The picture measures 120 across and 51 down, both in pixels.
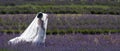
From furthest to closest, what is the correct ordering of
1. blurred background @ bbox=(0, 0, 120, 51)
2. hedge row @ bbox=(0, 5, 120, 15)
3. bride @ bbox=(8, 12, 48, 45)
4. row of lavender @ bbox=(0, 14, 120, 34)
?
1. hedge row @ bbox=(0, 5, 120, 15)
2. row of lavender @ bbox=(0, 14, 120, 34)
3. blurred background @ bbox=(0, 0, 120, 51)
4. bride @ bbox=(8, 12, 48, 45)

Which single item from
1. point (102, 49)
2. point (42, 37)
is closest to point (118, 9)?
point (42, 37)

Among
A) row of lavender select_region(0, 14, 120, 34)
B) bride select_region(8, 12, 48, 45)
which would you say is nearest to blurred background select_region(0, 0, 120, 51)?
row of lavender select_region(0, 14, 120, 34)

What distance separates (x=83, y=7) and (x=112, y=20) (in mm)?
5935

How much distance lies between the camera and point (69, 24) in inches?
762

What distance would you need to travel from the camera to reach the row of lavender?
1830 cm

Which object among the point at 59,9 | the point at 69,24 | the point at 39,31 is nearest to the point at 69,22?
the point at 69,24

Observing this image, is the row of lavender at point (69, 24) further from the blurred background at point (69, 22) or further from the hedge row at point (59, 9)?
the hedge row at point (59, 9)

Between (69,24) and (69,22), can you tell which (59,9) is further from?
(69,24)

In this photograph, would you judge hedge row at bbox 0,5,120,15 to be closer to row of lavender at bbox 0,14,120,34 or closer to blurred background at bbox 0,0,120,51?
blurred background at bbox 0,0,120,51

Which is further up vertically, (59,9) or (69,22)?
(69,22)

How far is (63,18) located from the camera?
2075 cm

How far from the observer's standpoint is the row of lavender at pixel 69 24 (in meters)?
18.3

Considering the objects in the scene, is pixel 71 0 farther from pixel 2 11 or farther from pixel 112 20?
pixel 112 20

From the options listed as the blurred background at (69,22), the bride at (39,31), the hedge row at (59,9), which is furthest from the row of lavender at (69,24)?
the bride at (39,31)
